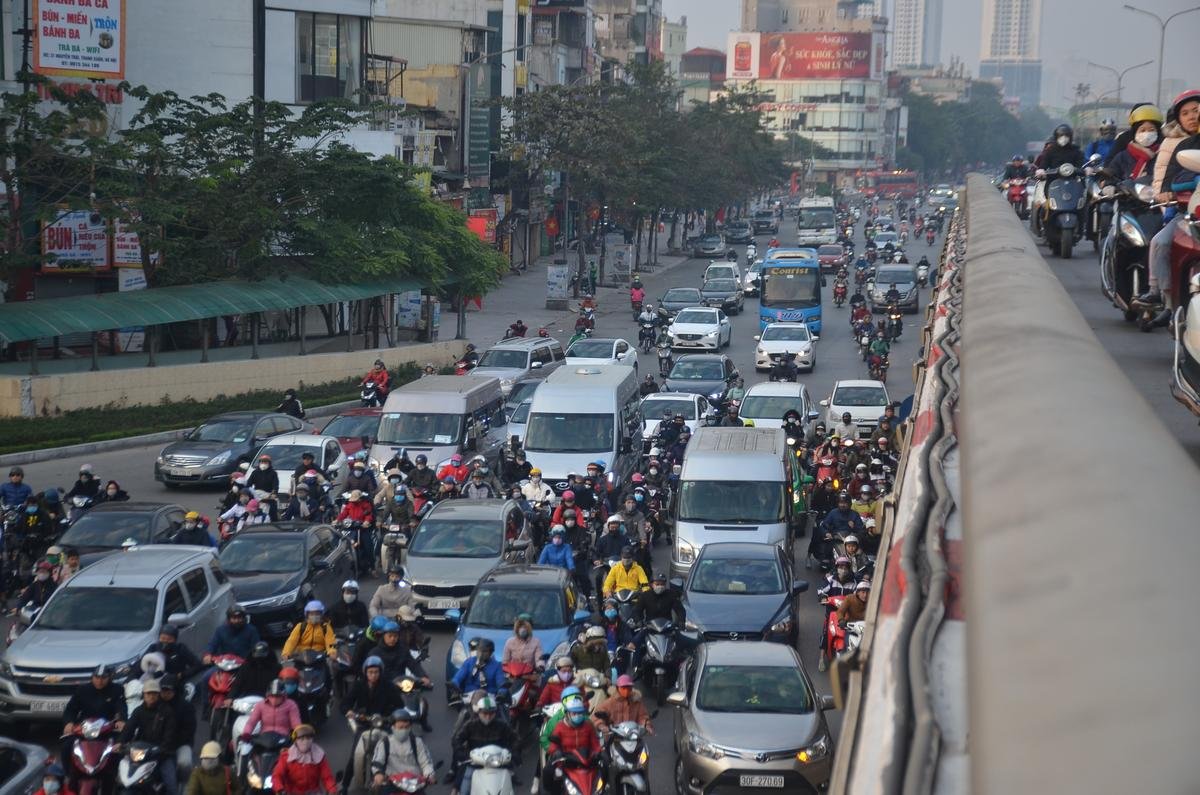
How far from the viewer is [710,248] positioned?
83.4 meters

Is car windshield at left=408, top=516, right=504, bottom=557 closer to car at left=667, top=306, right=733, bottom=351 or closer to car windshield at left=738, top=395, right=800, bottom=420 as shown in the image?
car windshield at left=738, top=395, right=800, bottom=420

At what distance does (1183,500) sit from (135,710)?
37.2ft

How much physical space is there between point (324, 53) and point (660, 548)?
90.3 feet

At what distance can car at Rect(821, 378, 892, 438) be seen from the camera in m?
29.7

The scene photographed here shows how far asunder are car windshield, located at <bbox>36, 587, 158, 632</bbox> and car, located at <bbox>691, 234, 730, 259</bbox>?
69.2 meters

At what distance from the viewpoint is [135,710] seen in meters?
12.2

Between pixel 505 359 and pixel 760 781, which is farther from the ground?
pixel 505 359

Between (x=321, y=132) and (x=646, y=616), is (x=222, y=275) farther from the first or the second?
(x=646, y=616)

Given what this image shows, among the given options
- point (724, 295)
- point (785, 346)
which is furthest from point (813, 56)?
point (785, 346)

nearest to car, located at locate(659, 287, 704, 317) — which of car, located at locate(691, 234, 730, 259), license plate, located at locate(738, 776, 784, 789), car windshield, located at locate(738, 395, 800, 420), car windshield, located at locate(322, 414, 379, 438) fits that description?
car windshield, located at locate(738, 395, 800, 420)

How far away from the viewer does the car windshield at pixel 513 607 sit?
15.8 m

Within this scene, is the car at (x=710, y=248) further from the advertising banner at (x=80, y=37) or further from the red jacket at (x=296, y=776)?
the red jacket at (x=296, y=776)

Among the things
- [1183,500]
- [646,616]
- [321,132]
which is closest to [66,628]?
[646,616]

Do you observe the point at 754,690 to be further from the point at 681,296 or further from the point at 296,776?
the point at 681,296
